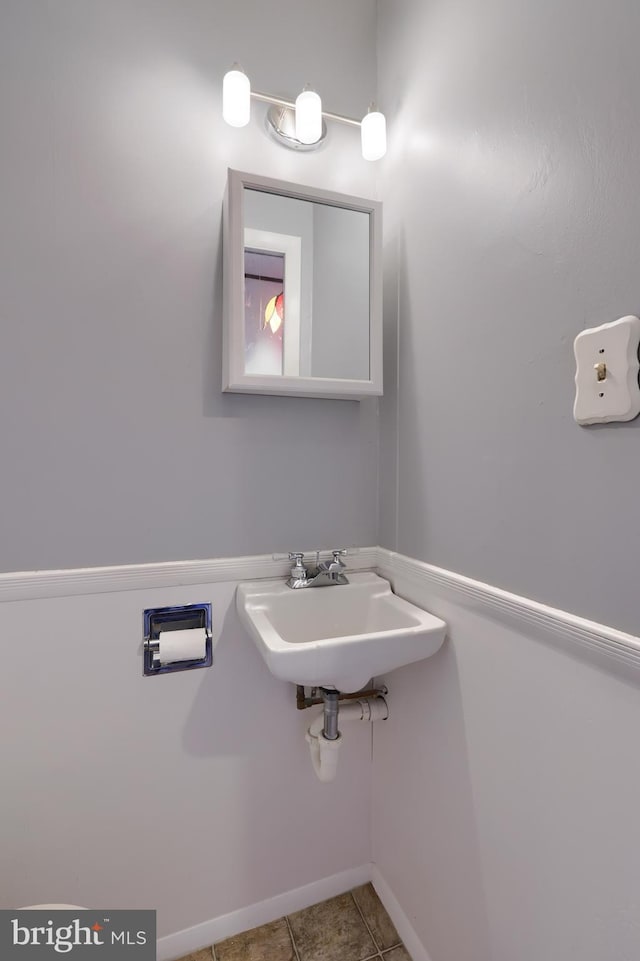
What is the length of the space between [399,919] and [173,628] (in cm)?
102

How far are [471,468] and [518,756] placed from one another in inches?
22.0

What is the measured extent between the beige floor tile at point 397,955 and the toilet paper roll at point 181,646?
0.93m

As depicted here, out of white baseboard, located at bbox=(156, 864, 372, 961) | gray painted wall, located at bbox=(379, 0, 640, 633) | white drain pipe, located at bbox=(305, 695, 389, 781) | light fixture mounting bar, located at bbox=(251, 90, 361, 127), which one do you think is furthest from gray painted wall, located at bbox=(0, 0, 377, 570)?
white baseboard, located at bbox=(156, 864, 372, 961)

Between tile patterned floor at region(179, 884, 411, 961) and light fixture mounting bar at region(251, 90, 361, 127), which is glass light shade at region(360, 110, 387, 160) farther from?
tile patterned floor at region(179, 884, 411, 961)

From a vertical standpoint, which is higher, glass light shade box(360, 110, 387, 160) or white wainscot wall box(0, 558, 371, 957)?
glass light shade box(360, 110, 387, 160)

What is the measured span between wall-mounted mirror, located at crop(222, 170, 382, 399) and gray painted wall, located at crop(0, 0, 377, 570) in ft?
0.35

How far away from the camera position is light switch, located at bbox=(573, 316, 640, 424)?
0.62 meters

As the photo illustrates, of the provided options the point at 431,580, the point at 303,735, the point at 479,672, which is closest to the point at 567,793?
the point at 479,672

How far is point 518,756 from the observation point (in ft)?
2.74

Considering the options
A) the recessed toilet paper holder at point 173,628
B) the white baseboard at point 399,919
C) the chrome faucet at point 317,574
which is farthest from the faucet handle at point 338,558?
the white baseboard at point 399,919

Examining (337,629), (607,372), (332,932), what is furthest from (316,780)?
Answer: (607,372)
